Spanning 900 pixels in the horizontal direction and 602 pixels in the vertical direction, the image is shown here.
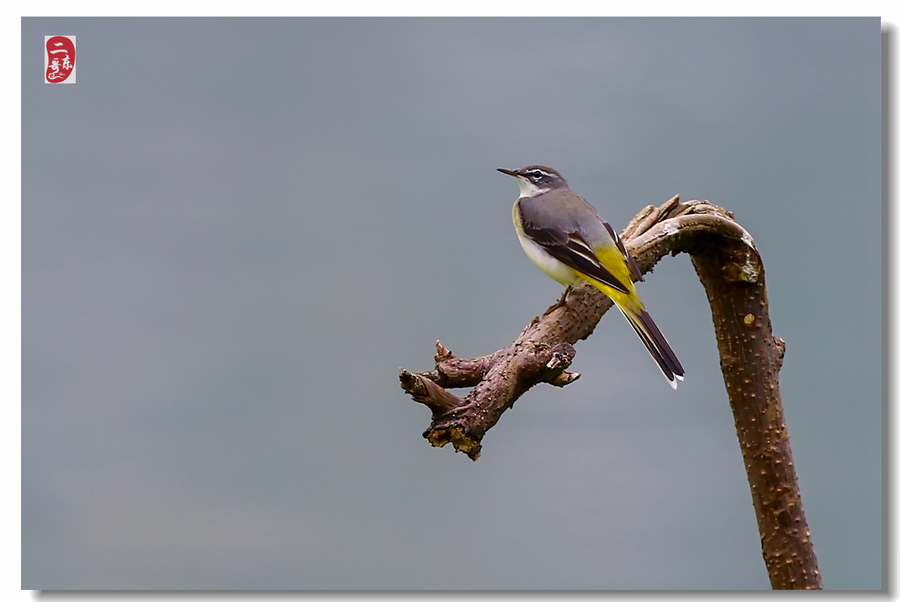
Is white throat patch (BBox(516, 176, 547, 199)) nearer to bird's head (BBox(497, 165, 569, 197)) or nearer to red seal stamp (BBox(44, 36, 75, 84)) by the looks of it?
bird's head (BBox(497, 165, 569, 197))

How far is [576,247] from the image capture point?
10.5ft

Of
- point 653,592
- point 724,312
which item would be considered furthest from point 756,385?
point 653,592

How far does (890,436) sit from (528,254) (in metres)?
1.56

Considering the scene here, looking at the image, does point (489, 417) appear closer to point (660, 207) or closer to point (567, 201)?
point (567, 201)

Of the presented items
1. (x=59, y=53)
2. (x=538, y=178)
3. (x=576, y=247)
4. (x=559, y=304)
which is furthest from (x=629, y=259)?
(x=59, y=53)

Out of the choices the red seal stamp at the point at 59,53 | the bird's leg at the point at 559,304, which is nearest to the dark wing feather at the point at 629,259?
the bird's leg at the point at 559,304

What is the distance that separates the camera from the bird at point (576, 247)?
3.02m

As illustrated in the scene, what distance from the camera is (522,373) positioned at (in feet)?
8.54

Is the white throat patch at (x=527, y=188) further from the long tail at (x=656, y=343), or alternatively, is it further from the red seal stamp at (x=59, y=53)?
the red seal stamp at (x=59, y=53)

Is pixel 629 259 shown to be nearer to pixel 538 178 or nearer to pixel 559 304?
pixel 559 304

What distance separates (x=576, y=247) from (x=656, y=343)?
488 mm

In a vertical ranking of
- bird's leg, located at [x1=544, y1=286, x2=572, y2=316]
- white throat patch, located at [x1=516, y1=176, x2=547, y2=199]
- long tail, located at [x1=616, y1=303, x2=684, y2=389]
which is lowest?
long tail, located at [x1=616, y1=303, x2=684, y2=389]

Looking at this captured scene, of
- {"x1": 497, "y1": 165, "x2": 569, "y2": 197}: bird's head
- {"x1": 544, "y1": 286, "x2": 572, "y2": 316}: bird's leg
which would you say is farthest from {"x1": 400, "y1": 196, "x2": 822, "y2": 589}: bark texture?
{"x1": 497, "y1": 165, "x2": 569, "y2": 197}: bird's head

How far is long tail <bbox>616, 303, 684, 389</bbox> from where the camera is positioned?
9.50 ft
